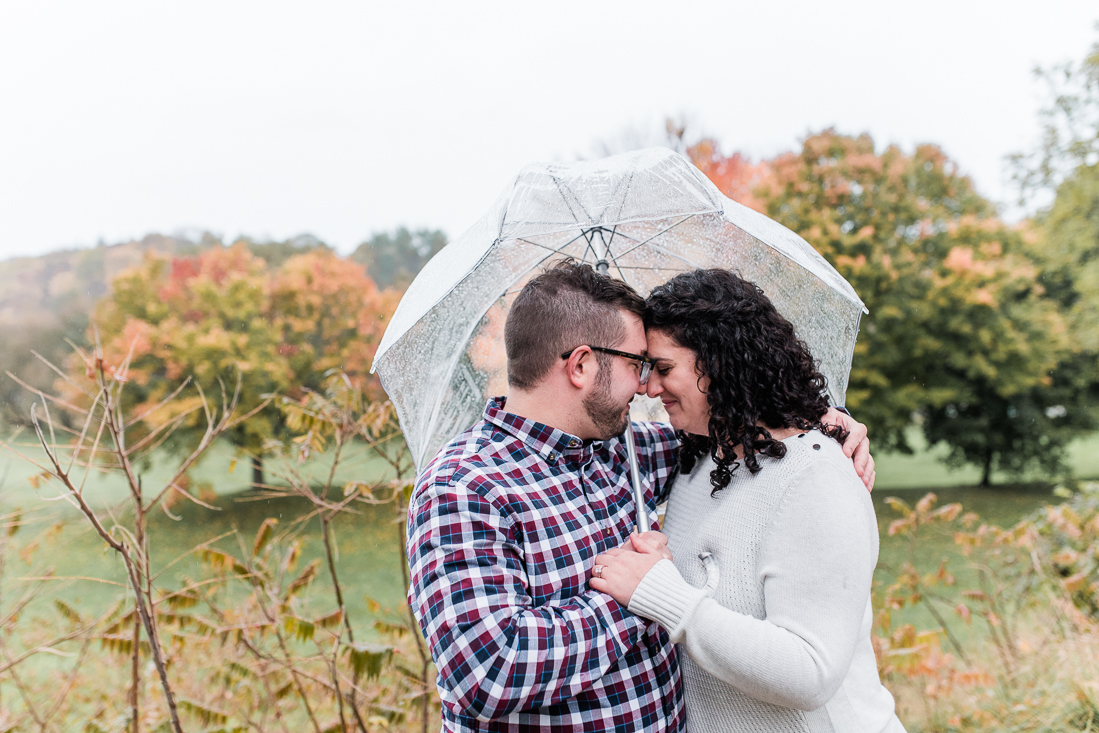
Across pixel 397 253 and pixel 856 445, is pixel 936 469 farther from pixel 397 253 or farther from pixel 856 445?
pixel 856 445

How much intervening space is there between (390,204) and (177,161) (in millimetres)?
2564

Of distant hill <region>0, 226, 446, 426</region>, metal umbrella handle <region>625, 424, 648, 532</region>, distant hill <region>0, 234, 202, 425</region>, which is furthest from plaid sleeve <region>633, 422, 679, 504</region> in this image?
distant hill <region>0, 234, 202, 425</region>

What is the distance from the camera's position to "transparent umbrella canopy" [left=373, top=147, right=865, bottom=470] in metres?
1.55


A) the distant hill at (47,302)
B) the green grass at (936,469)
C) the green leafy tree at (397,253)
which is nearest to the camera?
the distant hill at (47,302)

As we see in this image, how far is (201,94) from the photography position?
800 centimetres

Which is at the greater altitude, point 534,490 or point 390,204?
point 390,204

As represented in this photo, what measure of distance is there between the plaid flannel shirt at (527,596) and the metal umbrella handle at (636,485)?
0.13 feet

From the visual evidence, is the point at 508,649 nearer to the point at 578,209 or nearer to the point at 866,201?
the point at 578,209

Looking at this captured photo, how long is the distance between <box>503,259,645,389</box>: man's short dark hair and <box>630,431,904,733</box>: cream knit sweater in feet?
1.47

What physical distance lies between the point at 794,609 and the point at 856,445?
0.49 m

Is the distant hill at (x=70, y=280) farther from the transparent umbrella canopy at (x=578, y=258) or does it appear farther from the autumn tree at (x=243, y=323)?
A: the transparent umbrella canopy at (x=578, y=258)

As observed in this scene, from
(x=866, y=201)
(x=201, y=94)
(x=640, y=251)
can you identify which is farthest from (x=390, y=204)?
(x=640, y=251)

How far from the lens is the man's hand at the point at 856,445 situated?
155 centimetres

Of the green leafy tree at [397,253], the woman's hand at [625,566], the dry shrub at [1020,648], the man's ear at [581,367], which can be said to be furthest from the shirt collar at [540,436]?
the green leafy tree at [397,253]
